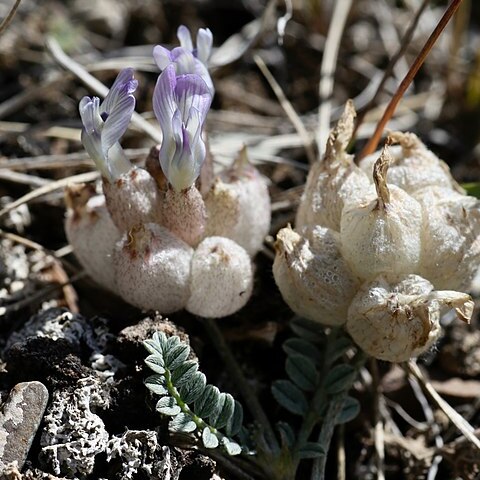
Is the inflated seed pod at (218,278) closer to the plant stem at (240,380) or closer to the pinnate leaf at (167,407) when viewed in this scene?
the plant stem at (240,380)

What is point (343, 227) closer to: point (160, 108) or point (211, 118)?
point (160, 108)

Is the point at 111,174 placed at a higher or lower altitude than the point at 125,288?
higher

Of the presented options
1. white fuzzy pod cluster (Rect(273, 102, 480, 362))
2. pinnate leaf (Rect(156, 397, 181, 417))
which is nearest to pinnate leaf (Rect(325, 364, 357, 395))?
white fuzzy pod cluster (Rect(273, 102, 480, 362))

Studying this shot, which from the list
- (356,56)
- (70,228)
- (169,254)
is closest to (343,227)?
(169,254)

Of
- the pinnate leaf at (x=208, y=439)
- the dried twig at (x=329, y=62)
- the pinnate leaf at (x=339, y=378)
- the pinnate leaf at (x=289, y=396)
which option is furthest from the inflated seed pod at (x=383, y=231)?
the dried twig at (x=329, y=62)

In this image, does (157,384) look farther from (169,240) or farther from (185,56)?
(185,56)

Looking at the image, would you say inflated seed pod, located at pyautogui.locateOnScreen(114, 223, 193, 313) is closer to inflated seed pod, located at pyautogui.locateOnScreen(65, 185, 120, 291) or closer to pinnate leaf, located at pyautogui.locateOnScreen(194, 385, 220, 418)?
inflated seed pod, located at pyautogui.locateOnScreen(65, 185, 120, 291)
